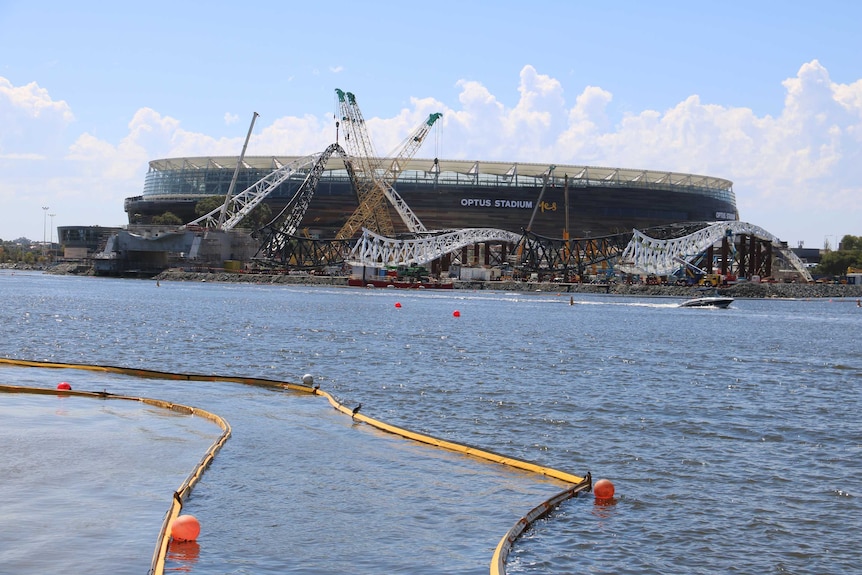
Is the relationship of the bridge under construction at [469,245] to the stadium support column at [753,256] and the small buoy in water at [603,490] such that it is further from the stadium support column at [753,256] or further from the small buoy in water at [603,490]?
the small buoy in water at [603,490]

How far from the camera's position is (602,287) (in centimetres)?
15400

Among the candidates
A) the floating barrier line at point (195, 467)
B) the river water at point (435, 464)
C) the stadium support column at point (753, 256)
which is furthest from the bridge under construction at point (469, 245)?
the floating barrier line at point (195, 467)

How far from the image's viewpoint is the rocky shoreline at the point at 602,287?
486 ft

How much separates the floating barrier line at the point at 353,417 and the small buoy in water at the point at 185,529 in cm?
13

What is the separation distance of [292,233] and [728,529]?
18160 centimetres

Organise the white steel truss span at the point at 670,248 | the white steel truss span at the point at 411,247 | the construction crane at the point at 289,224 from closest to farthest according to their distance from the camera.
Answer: the white steel truss span at the point at 670,248, the white steel truss span at the point at 411,247, the construction crane at the point at 289,224

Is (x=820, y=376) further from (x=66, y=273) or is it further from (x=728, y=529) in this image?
(x=66, y=273)

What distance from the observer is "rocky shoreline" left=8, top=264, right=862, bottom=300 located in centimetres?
14825

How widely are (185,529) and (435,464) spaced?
726cm

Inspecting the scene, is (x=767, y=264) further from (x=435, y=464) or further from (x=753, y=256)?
(x=435, y=464)

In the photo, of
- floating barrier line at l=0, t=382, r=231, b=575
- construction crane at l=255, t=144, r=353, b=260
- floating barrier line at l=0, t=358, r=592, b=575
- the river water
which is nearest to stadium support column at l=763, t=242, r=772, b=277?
construction crane at l=255, t=144, r=353, b=260

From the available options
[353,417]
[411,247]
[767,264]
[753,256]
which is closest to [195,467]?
[353,417]

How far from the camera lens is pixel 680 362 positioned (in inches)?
1903

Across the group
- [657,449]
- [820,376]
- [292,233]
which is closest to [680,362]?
[820,376]
